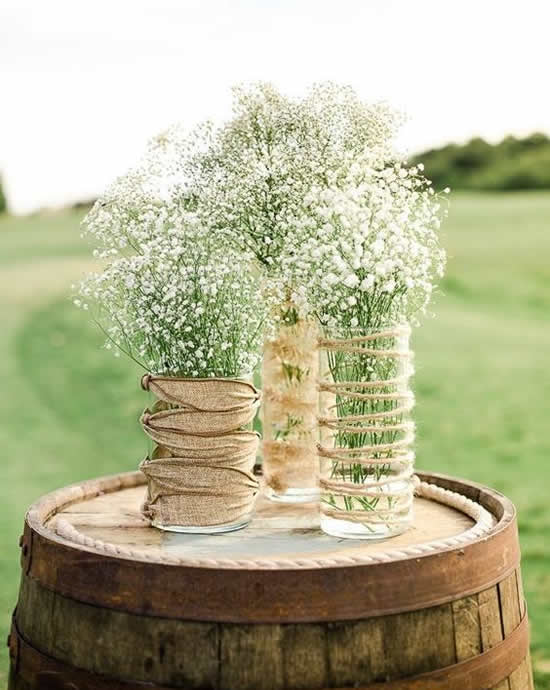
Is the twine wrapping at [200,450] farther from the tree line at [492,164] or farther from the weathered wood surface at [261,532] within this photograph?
the tree line at [492,164]

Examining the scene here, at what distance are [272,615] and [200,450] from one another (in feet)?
2.32

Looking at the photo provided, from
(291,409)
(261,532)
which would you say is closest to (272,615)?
(261,532)

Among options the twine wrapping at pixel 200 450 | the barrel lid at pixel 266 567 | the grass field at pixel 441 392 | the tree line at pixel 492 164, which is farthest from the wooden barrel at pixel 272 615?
the tree line at pixel 492 164

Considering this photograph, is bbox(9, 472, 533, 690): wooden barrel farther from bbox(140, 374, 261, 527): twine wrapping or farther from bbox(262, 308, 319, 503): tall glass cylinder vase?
bbox(262, 308, 319, 503): tall glass cylinder vase

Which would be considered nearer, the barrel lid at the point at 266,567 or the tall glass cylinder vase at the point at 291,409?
the barrel lid at the point at 266,567

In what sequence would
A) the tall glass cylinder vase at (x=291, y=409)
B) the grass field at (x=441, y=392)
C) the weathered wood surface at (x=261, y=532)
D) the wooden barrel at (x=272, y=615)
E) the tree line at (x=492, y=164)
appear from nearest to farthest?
the wooden barrel at (x=272, y=615)
the weathered wood surface at (x=261, y=532)
the tall glass cylinder vase at (x=291, y=409)
the grass field at (x=441, y=392)
the tree line at (x=492, y=164)

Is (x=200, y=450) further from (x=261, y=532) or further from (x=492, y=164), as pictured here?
(x=492, y=164)

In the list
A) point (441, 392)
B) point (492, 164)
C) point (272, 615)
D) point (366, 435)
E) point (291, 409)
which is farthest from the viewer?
point (492, 164)

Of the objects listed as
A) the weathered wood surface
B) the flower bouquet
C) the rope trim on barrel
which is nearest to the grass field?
the weathered wood surface

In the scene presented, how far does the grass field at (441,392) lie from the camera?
326 inches

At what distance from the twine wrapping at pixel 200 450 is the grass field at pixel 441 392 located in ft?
8.42

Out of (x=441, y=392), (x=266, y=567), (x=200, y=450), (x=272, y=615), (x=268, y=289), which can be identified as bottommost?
(x=441, y=392)

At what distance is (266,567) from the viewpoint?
2404 millimetres

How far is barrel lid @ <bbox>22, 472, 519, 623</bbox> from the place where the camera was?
7.78 ft
